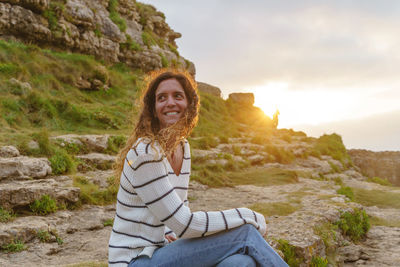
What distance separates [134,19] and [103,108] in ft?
38.1

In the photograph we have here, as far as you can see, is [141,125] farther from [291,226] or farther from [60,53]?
[60,53]

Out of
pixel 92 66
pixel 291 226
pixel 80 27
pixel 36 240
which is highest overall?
pixel 80 27

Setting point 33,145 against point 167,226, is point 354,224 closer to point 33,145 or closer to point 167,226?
point 167,226

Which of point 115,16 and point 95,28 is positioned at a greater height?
point 115,16

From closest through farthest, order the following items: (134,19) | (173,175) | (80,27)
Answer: (173,175), (80,27), (134,19)

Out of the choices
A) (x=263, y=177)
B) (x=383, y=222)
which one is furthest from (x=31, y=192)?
(x=263, y=177)

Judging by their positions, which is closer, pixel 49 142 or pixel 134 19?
pixel 49 142

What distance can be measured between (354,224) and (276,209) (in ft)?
4.85

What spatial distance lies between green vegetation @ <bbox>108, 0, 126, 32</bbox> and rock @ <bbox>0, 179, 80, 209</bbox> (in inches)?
579

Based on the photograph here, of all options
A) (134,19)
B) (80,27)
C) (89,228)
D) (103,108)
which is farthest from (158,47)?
(89,228)

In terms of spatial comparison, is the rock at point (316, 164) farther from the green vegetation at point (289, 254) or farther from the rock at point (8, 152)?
the rock at point (8, 152)

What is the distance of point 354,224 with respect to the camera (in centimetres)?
593

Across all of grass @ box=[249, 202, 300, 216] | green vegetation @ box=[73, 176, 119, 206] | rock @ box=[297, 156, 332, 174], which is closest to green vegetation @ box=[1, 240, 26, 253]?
green vegetation @ box=[73, 176, 119, 206]

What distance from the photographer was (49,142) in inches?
284
